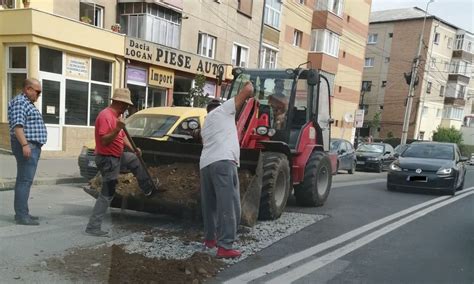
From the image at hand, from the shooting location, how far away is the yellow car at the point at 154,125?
31.1 ft

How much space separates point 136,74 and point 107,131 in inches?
517

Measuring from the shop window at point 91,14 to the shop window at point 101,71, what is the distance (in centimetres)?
149

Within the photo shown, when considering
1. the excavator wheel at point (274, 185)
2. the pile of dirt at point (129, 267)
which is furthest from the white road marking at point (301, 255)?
the excavator wheel at point (274, 185)

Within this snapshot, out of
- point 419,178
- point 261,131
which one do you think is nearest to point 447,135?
point 419,178

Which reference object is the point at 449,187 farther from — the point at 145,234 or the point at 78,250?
the point at 78,250

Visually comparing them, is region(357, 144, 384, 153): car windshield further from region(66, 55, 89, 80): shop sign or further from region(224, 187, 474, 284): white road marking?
region(224, 187, 474, 284): white road marking

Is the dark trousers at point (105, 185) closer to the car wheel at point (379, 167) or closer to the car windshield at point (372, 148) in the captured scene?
the car wheel at point (379, 167)

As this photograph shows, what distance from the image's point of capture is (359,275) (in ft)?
16.0

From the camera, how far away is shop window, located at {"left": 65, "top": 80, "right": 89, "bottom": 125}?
A: 1555cm

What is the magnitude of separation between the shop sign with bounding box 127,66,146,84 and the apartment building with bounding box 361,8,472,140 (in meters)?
34.0

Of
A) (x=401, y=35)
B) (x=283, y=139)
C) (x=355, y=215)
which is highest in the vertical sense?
(x=401, y=35)

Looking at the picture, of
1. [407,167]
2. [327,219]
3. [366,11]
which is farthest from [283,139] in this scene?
[366,11]

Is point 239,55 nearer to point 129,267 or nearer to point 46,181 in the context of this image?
point 46,181

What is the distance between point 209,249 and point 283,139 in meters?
3.24
